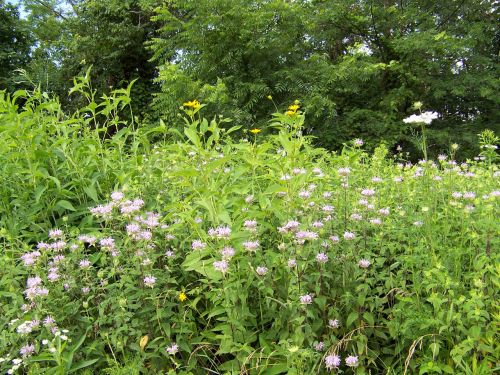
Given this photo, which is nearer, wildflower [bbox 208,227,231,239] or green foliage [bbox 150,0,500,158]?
wildflower [bbox 208,227,231,239]

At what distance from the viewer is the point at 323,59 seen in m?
8.41

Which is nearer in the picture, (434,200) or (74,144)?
(434,200)

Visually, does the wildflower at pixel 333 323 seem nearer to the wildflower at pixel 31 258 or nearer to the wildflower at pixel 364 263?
the wildflower at pixel 364 263

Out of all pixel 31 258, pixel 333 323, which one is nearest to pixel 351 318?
pixel 333 323

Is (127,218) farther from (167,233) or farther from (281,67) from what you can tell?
(281,67)

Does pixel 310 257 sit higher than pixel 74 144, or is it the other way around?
pixel 74 144

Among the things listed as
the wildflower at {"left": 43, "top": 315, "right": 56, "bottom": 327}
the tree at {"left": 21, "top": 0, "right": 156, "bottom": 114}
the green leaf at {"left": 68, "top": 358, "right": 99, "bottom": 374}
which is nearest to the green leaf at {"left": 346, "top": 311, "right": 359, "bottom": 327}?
the green leaf at {"left": 68, "top": 358, "right": 99, "bottom": 374}

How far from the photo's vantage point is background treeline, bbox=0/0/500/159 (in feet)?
24.7

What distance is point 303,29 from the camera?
8312 millimetres

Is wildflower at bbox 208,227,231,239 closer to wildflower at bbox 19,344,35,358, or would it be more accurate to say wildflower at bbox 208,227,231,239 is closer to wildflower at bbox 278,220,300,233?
wildflower at bbox 278,220,300,233

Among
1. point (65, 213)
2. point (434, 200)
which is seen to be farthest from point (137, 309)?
point (434, 200)

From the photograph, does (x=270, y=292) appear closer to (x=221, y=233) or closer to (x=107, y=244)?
(x=221, y=233)

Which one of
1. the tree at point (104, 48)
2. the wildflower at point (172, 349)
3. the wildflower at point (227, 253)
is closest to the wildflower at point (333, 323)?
the wildflower at point (227, 253)

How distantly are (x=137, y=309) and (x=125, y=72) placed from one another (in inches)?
421
